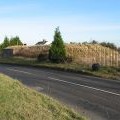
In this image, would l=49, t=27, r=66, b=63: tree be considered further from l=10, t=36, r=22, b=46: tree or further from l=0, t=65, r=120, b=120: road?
l=10, t=36, r=22, b=46: tree

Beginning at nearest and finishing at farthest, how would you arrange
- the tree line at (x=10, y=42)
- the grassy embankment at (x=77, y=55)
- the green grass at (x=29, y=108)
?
the green grass at (x=29, y=108), the grassy embankment at (x=77, y=55), the tree line at (x=10, y=42)

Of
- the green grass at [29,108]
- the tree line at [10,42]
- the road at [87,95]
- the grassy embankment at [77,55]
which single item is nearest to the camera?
the green grass at [29,108]

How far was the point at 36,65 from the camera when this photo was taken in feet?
120

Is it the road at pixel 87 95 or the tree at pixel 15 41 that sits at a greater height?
the tree at pixel 15 41

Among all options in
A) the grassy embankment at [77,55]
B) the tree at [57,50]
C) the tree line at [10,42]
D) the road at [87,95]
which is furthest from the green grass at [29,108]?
the tree line at [10,42]

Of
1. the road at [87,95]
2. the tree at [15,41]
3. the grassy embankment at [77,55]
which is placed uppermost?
the tree at [15,41]

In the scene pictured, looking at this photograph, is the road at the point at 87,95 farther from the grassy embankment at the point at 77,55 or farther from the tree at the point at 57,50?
the tree at the point at 57,50

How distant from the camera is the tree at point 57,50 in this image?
3712 centimetres

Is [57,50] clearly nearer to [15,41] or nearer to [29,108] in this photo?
[29,108]

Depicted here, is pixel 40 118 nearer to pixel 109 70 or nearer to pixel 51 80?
pixel 51 80

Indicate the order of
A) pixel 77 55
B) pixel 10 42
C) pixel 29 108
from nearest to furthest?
pixel 29 108 < pixel 77 55 < pixel 10 42

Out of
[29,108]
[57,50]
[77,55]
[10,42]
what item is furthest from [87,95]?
[10,42]

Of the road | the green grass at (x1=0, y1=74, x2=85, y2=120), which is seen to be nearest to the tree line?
the road

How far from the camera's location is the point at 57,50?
38.0m
